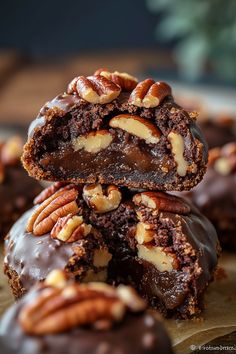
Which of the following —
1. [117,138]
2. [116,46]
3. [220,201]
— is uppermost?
[117,138]

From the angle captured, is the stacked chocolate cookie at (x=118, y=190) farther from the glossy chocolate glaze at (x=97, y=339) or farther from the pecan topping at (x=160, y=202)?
the glossy chocolate glaze at (x=97, y=339)

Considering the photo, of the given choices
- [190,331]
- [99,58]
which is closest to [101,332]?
[190,331]

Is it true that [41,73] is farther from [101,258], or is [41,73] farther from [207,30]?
[101,258]

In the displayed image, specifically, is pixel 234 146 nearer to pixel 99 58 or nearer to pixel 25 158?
pixel 25 158

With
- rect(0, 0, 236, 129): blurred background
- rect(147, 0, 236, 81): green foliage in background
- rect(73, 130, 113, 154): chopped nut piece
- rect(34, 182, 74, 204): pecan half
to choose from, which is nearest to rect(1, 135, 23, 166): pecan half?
rect(34, 182, 74, 204): pecan half

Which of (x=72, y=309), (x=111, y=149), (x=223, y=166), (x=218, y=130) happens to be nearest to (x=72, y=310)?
(x=72, y=309)

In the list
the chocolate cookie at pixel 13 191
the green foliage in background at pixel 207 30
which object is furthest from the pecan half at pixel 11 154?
the green foliage in background at pixel 207 30
